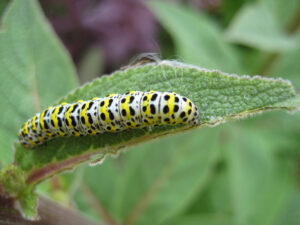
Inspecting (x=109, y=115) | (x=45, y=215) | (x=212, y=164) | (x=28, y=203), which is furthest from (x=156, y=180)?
(x=28, y=203)

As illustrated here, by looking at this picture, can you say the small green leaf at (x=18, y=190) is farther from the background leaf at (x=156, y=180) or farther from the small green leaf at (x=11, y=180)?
the background leaf at (x=156, y=180)

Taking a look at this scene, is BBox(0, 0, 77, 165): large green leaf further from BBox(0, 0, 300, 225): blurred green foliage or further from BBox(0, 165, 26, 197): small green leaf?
BBox(0, 165, 26, 197): small green leaf

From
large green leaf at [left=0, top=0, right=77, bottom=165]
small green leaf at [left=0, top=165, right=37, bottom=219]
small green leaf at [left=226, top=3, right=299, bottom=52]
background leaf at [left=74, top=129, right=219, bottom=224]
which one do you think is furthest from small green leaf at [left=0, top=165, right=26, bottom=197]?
small green leaf at [left=226, top=3, right=299, bottom=52]

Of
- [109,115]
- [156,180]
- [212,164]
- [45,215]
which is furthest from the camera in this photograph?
[212,164]

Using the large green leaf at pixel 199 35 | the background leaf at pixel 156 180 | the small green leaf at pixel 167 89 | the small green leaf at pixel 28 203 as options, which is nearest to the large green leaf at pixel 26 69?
the small green leaf at pixel 167 89

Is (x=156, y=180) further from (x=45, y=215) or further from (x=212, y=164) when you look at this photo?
(x=45, y=215)

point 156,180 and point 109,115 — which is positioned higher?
point 109,115

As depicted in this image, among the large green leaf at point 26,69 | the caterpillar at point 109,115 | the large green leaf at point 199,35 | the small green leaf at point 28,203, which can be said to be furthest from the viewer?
the large green leaf at point 199,35

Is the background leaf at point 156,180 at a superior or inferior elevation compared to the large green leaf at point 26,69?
inferior
